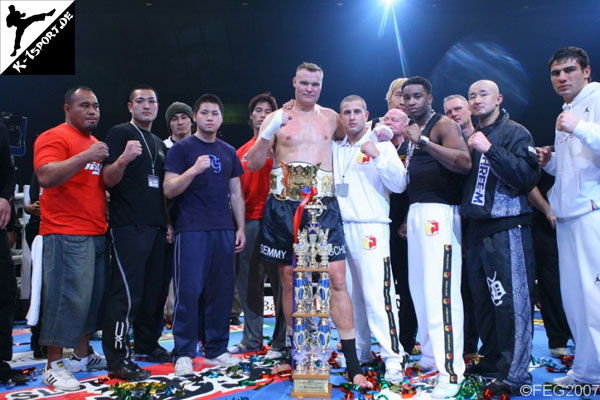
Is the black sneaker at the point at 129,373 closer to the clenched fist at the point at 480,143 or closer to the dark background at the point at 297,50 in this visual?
the clenched fist at the point at 480,143

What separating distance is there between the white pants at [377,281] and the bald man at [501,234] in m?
0.51

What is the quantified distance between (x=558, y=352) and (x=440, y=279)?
1618mm

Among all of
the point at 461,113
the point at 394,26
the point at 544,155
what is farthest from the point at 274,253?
the point at 394,26

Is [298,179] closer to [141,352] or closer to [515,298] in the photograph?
[515,298]

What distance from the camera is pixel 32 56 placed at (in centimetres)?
845

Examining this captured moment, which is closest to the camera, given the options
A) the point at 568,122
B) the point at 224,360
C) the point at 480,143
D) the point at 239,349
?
the point at 568,122

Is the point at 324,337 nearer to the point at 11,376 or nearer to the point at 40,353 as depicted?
the point at 11,376

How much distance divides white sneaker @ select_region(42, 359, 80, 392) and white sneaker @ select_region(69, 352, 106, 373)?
312 mm

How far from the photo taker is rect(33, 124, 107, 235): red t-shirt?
311 cm

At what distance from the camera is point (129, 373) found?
3121 mm

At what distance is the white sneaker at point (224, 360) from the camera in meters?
3.43

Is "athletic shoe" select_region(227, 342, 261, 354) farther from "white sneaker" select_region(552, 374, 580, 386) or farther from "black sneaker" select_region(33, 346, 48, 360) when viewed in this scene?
"white sneaker" select_region(552, 374, 580, 386)

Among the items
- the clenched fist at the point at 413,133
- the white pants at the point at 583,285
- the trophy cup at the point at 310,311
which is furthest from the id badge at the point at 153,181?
the white pants at the point at 583,285

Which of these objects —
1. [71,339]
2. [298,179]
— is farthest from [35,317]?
[298,179]
